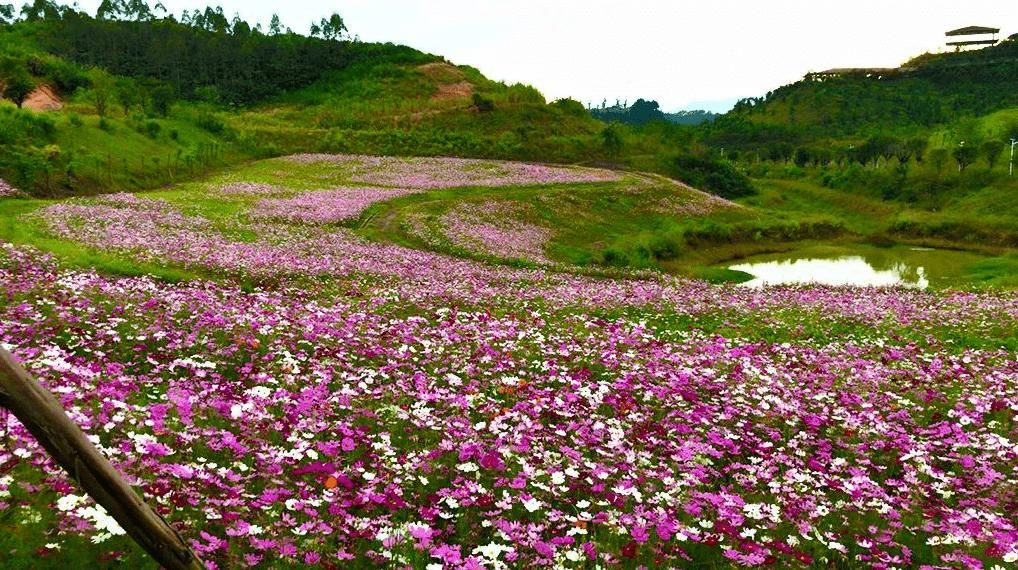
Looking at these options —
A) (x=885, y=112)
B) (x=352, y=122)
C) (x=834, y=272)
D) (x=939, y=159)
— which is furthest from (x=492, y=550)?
(x=885, y=112)

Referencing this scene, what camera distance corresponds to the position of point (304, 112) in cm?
10669

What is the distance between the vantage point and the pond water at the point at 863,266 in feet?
149

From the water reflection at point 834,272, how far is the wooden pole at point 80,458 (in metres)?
44.5

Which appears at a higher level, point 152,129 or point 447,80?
point 447,80

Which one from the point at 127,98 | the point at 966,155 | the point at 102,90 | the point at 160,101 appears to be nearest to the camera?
the point at 102,90

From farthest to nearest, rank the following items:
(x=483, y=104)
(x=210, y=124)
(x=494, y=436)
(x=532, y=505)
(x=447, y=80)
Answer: (x=447, y=80) < (x=483, y=104) < (x=210, y=124) < (x=494, y=436) < (x=532, y=505)

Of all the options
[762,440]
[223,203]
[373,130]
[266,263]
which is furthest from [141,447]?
[373,130]

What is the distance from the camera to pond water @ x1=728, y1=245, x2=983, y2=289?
4556 centimetres

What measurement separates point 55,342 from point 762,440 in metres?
10.9

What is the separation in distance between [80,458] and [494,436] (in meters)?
5.56

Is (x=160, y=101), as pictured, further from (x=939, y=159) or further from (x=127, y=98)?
(x=939, y=159)

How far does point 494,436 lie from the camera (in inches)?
308

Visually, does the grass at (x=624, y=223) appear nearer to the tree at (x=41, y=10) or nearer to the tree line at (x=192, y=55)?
the tree line at (x=192, y=55)

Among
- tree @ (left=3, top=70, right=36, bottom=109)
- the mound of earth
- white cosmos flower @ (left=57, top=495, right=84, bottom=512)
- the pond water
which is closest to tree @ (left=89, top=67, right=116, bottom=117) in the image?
tree @ (left=3, top=70, right=36, bottom=109)
